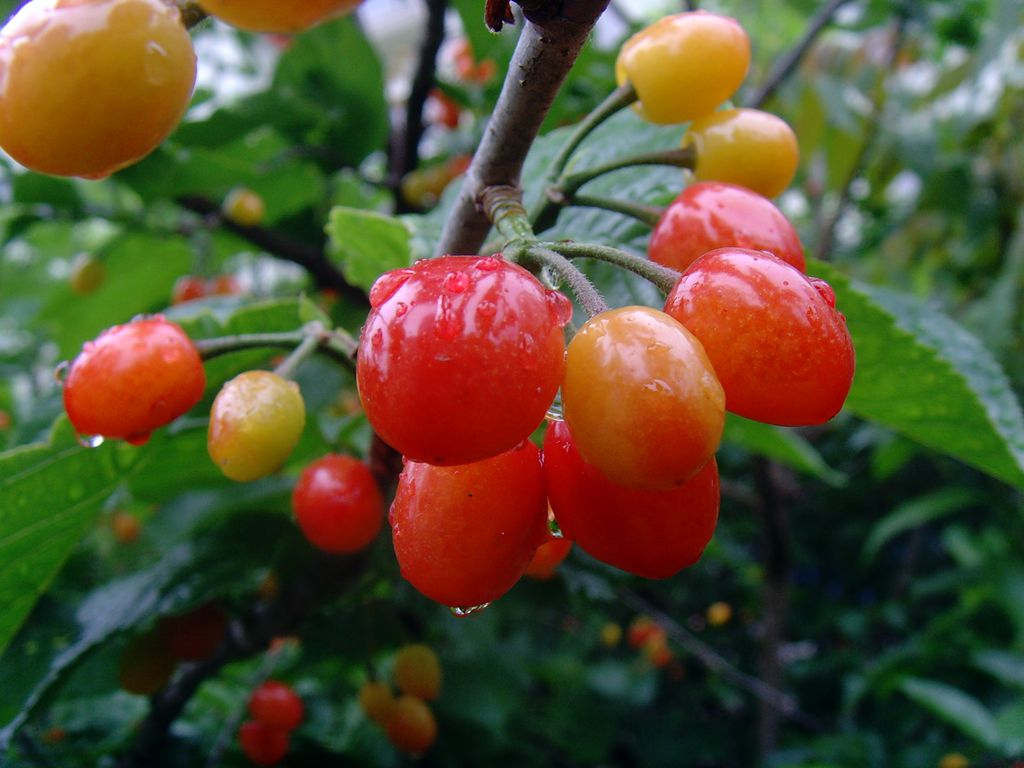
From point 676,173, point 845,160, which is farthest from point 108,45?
point 845,160

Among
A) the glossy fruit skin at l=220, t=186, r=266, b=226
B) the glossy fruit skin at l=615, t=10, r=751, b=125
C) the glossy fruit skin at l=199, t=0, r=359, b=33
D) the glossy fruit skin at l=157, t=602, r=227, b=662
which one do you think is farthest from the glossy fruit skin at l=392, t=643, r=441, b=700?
the glossy fruit skin at l=199, t=0, r=359, b=33

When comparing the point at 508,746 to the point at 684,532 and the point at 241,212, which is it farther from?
the point at 684,532

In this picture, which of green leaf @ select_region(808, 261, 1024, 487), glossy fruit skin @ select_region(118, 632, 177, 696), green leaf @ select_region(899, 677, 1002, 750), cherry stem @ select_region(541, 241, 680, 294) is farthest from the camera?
green leaf @ select_region(899, 677, 1002, 750)

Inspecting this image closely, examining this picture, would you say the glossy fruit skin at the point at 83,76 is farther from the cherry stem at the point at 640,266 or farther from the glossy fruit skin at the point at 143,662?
the glossy fruit skin at the point at 143,662

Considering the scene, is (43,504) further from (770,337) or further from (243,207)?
(243,207)

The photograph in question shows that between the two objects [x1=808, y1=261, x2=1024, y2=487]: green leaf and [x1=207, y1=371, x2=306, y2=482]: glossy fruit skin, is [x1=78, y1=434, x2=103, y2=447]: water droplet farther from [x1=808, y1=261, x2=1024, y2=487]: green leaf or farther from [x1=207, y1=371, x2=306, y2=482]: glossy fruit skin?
[x1=808, y1=261, x2=1024, y2=487]: green leaf
